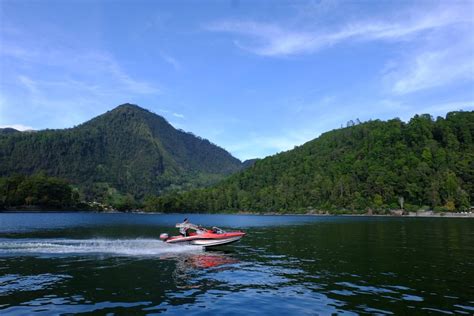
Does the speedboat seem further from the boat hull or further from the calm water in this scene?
the calm water

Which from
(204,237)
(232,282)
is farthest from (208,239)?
(232,282)

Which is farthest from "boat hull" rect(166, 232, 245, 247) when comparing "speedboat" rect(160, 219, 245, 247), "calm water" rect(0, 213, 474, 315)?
"calm water" rect(0, 213, 474, 315)

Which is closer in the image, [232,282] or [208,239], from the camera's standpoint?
[232,282]

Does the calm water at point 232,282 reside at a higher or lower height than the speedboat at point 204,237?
lower

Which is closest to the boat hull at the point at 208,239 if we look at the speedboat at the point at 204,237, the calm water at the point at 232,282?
the speedboat at the point at 204,237

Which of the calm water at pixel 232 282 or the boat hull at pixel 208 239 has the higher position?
the boat hull at pixel 208 239

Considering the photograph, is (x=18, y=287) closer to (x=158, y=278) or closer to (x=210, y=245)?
(x=158, y=278)

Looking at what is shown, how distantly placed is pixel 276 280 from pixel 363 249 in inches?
850

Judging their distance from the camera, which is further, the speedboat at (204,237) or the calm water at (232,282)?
Result: the speedboat at (204,237)

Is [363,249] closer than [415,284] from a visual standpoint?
No

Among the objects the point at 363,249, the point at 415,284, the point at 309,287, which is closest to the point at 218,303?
the point at 309,287

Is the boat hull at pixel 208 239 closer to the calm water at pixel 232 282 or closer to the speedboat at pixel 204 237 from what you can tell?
the speedboat at pixel 204 237

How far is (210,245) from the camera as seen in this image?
4438 centimetres

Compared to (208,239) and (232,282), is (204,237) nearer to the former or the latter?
(208,239)
